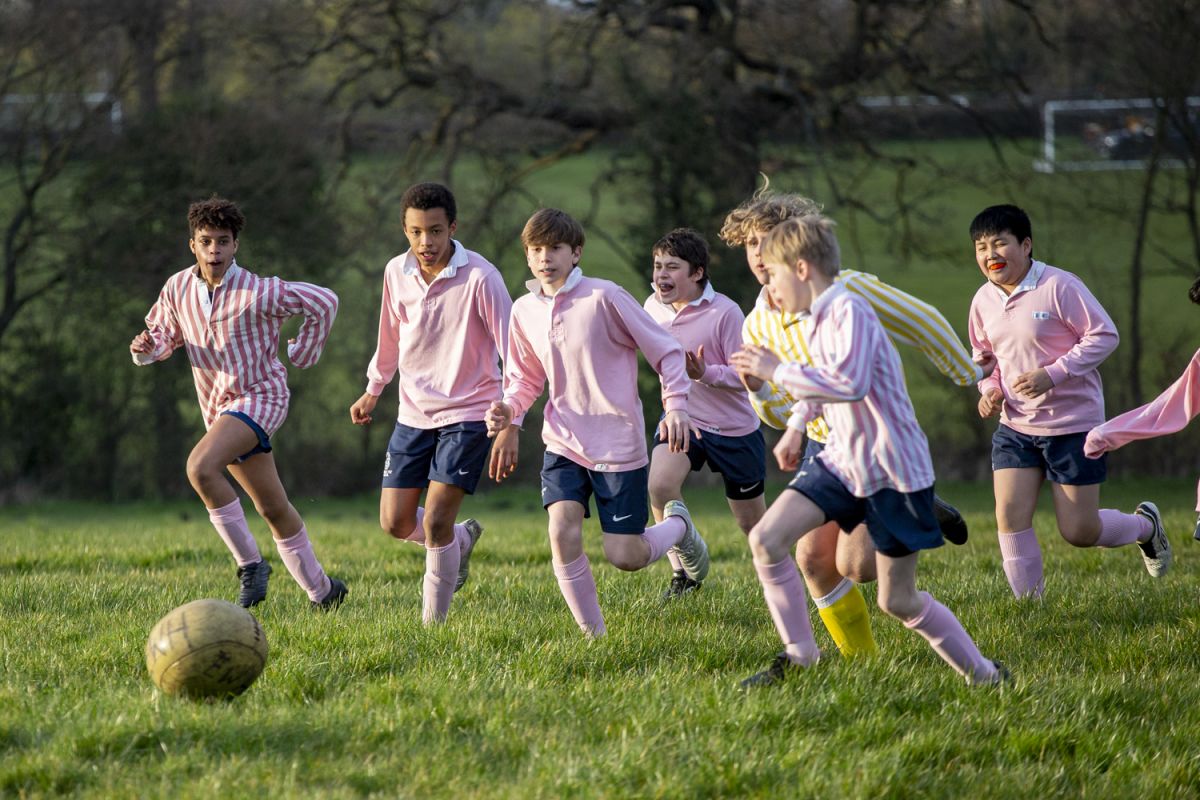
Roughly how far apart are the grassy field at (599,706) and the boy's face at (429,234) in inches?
65.4

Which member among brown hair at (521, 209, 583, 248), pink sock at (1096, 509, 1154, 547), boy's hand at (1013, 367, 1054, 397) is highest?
brown hair at (521, 209, 583, 248)

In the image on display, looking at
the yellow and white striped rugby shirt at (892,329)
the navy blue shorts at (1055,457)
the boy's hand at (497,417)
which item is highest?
the yellow and white striped rugby shirt at (892,329)

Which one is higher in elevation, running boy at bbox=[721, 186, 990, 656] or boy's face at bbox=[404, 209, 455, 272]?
boy's face at bbox=[404, 209, 455, 272]

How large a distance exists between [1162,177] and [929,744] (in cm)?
1607

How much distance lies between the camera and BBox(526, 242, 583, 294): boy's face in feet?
18.1

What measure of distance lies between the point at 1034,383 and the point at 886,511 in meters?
1.99

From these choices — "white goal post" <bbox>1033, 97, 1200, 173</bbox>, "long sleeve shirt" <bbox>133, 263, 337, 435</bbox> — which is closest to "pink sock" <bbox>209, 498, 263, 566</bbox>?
"long sleeve shirt" <bbox>133, 263, 337, 435</bbox>

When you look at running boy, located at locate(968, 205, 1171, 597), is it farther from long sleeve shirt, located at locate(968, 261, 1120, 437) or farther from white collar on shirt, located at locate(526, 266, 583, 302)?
white collar on shirt, located at locate(526, 266, 583, 302)

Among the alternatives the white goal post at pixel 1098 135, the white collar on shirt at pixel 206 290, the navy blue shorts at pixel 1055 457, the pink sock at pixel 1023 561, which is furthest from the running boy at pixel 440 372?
the white goal post at pixel 1098 135

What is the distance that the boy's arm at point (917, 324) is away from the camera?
4.91 meters

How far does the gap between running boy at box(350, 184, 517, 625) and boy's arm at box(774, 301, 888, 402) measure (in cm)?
192

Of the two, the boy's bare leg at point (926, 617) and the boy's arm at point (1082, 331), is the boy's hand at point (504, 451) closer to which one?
the boy's bare leg at point (926, 617)

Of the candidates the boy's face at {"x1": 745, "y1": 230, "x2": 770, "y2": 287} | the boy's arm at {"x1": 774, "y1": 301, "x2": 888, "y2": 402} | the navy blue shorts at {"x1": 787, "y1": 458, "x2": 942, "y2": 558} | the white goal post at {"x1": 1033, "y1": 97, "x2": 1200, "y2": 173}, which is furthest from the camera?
the white goal post at {"x1": 1033, "y1": 97, "x2": 1200, "y2": 173}

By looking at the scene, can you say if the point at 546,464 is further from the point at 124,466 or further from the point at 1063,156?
the point at 1063,156
